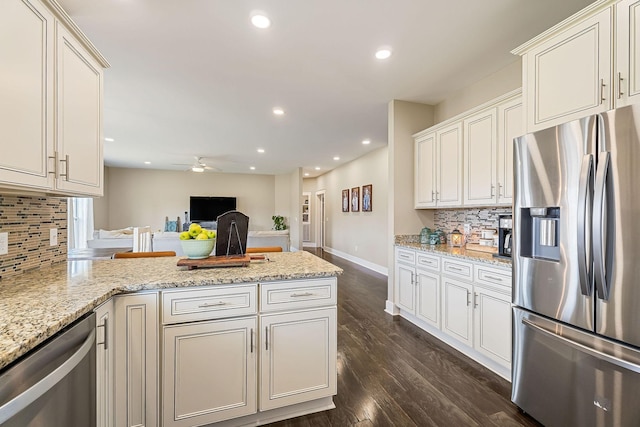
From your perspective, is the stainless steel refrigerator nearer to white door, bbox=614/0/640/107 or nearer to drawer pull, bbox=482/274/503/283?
white door, bbox=614/0/640/107

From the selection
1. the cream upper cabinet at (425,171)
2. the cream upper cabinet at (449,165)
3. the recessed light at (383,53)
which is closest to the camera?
the recessed light at (383,53)

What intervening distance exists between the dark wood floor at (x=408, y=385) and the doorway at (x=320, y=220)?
6.40 meters

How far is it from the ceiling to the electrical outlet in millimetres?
1606

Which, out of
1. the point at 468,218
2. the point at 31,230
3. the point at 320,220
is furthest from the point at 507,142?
the point at 320,220

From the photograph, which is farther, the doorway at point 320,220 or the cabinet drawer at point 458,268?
the doorway at point 320,220

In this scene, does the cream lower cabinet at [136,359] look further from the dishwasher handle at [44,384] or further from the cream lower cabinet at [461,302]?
the cream lower cabinet at [461,302]

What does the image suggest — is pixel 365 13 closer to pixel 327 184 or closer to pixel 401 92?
pixel 401 92

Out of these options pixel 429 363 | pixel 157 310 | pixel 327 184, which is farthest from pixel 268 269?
pixel 327 184

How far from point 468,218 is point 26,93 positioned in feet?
11.8

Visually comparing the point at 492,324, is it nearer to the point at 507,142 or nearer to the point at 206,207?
the point at 507,142

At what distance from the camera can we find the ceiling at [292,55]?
198 centimetres

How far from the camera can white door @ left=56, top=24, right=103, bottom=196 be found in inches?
53.1

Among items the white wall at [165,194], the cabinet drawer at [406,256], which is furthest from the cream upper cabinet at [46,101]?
the white wall at [165,194]

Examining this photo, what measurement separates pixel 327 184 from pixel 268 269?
7582 mm
